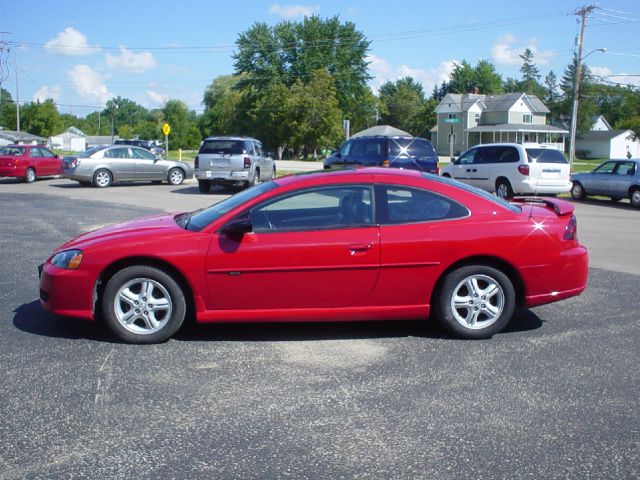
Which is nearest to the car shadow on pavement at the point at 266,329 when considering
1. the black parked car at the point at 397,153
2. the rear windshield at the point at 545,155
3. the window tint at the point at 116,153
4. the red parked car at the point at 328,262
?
the red parked car at the point at 328,262

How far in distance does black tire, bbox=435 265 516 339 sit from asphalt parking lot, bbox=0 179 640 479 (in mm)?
158

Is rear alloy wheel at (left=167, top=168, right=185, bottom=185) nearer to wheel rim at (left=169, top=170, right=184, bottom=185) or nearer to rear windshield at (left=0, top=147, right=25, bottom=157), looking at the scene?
wheel rim at (left=169, top=170, right=184, bottom=185)

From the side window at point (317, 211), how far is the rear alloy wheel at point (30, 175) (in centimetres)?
2360

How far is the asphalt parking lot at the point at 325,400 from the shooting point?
3771 millimetres

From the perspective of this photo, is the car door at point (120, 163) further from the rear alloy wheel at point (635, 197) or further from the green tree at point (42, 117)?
the green tree at point (42, 117)

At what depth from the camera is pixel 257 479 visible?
11.7ft

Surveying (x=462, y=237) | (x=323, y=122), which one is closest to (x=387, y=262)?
(x=462, y=237)

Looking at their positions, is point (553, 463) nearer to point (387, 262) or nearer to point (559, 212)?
point (387, 262)

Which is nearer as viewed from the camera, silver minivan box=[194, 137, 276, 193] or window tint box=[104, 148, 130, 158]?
silver minivan box=[194, 137, 276, 193]

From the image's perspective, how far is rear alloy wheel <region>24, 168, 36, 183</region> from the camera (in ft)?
88.2

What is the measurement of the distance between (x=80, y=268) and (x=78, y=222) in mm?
8866

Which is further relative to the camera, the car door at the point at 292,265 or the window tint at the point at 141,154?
the window tint at the point at 141,154

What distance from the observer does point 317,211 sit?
615 centimetres

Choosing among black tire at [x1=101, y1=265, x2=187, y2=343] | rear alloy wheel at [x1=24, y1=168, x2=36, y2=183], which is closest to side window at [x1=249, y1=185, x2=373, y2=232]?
black tire at [x1=101, y1=265, x2=187, y2=343]
